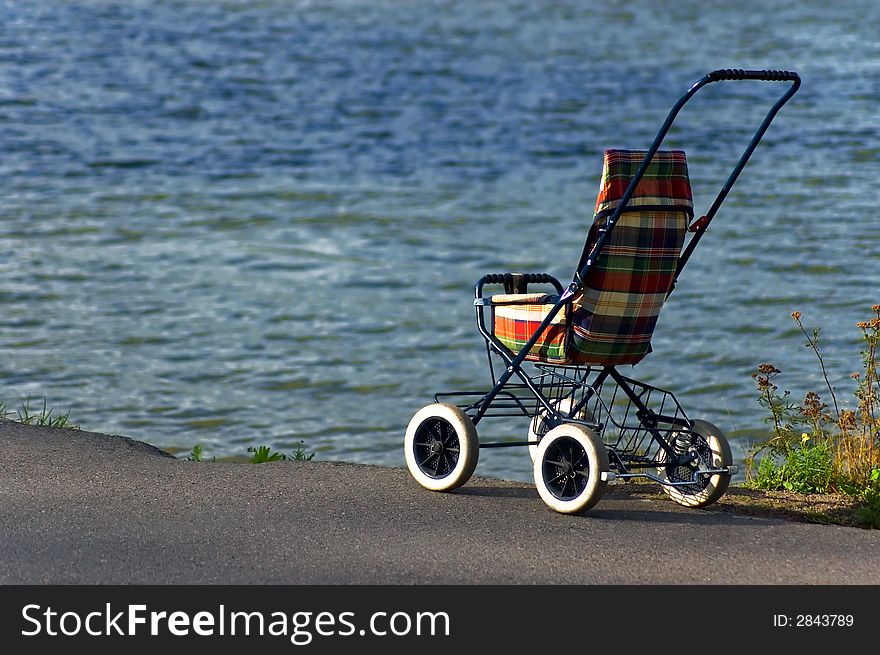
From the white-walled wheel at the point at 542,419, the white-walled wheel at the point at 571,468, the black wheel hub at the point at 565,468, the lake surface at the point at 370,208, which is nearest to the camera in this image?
the white-walled wheel at the point at 571,468

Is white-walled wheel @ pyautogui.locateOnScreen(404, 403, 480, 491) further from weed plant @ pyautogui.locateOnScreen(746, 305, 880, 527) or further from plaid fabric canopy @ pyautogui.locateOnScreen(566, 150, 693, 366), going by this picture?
weed plant @ pyautogui.locateOnScreen(746, 305, 880, 527)

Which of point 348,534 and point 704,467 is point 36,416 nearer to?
point 348,534

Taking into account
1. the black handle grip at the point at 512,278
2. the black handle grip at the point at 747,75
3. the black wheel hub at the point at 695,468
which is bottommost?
the black wheel hub at the point at 695,468

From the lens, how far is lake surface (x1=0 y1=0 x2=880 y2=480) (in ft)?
34.4

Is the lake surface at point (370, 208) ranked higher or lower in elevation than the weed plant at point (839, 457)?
higher

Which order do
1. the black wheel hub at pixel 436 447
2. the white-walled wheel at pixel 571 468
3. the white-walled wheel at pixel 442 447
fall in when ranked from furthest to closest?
the black wheel hub at pixel 436 447, the white-walled wheel at pixel 442 447, the white-walled wheel at pixel 571 468

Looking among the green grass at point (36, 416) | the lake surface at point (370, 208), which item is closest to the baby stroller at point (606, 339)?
the lake surface at point (370, 208)

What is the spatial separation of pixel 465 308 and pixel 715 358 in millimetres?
2689

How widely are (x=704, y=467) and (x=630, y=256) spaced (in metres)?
1.15

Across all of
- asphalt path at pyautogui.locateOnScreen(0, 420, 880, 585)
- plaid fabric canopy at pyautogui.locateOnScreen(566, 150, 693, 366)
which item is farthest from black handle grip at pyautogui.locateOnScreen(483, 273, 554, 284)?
asphalt path at pyautogui.locateOnScreen(0, 420, 880, 585)

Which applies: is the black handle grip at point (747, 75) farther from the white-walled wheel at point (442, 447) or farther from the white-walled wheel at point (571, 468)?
the white-walled wheel at point (442, 447)

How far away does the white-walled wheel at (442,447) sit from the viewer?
6523 millimetres

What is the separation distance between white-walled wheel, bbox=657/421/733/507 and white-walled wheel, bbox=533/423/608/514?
58 cm

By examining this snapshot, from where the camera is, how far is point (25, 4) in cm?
3800
